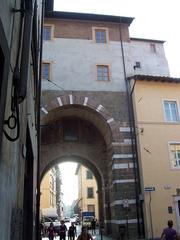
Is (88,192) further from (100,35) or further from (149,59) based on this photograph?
(100,35)

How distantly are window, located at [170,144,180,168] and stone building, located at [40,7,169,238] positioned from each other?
2238 millimetres

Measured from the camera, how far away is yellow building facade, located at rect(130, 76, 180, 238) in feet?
57.1

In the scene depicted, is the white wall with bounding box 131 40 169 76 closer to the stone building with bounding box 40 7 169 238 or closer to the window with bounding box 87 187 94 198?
the stone building with bounding box 40 7 169 238

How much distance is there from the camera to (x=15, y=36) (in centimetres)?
425

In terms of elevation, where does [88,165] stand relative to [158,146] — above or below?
below

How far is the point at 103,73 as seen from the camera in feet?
69.8

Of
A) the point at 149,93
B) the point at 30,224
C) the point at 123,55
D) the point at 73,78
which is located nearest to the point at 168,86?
the point at 149,93

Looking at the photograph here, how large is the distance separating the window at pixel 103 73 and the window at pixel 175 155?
623 cm

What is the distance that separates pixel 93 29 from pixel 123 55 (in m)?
2.91

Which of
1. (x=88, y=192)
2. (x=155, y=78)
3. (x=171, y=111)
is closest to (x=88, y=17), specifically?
(x=155, y=78)

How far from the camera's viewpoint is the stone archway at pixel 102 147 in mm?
18234

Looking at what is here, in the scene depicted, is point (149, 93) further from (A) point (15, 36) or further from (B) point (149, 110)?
(A) point (15, 36)

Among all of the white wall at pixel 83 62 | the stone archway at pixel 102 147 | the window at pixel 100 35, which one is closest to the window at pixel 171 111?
the stone archway at pixel 102 147

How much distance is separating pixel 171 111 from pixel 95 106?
495cm
